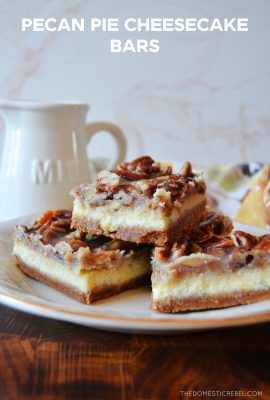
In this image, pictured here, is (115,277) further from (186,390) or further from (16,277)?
(186,390)

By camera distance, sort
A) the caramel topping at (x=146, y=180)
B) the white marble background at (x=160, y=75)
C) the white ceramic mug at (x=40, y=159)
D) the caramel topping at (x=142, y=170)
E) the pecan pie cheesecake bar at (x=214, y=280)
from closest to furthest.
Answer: the pecan pie cheesecake bar at (x=214, y=280) → the caramel topping at (x=146, y=180) → the caramel topping at (x=142, y=170) → the white ceramic mug at (x=40, y=159) → the white marble background at (x=160, y=75)

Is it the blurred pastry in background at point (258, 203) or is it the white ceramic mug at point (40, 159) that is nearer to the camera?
the white ceramic mug at point (40, 159)

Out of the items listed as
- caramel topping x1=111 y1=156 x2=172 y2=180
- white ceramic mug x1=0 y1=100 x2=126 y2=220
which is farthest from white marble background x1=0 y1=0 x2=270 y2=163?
caramel topping x1=111 y1=156 x2=172 y2=180

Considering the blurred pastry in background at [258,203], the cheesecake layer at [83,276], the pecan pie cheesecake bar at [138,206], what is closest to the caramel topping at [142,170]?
the pecan pie cheesecake bar at [138,206]

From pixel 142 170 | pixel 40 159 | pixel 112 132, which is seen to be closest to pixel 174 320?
pixel 142 170

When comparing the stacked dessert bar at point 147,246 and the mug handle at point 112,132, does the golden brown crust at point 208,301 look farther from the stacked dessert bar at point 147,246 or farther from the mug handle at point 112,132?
the mug handle at point 112,132

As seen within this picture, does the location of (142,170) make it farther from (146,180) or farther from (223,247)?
(223,247)
